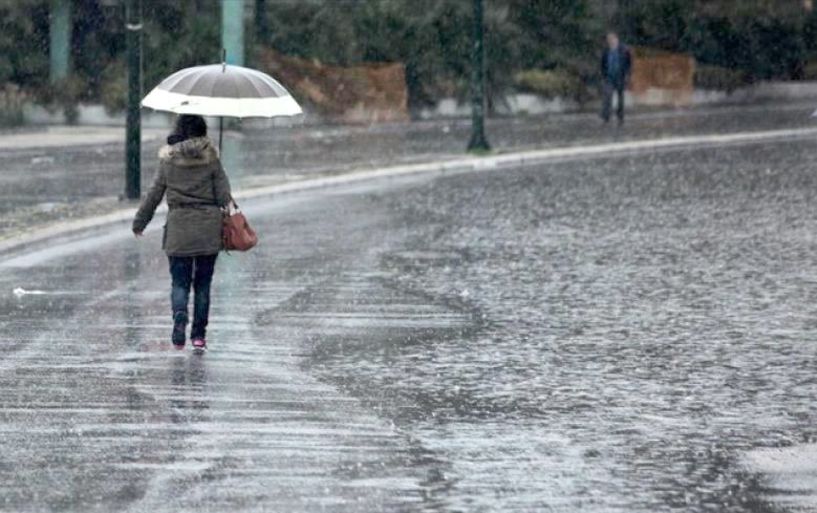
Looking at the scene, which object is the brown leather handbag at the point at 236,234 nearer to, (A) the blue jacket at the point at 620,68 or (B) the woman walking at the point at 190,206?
(B) the woman walking at the point at 190,206

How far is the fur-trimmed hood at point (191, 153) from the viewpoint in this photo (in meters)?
13.3

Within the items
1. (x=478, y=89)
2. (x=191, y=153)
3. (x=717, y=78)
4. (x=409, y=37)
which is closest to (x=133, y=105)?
(x=478, y=89)

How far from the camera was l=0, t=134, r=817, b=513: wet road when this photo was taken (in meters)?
9.09

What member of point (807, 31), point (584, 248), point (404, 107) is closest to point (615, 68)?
point (404, 107)

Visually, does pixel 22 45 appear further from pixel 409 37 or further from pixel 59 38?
pixel 409 37

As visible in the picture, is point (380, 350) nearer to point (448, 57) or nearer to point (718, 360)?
point (718, 360)

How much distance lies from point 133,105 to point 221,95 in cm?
1128

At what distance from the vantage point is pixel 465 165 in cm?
3136

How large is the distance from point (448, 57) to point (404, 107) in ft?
6.84

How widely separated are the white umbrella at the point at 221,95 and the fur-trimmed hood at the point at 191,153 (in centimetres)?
20

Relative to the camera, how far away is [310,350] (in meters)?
13.4

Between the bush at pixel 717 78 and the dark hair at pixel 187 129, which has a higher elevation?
the dark hair at pixel 187 129

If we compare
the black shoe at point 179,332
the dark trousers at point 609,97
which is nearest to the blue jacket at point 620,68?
the dark trousers at point 609,97

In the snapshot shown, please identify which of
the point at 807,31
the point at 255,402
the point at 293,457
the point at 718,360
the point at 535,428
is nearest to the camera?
the point at 293,457
